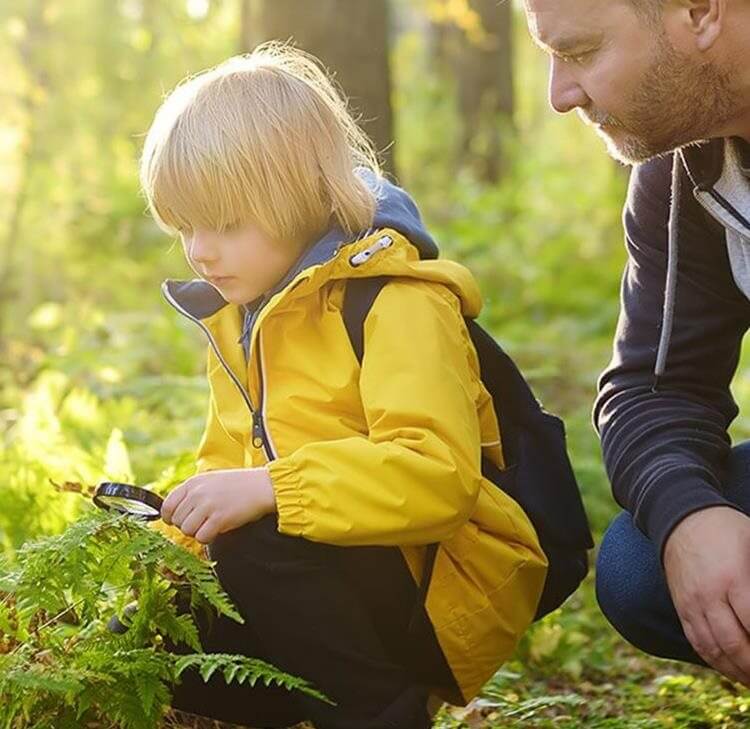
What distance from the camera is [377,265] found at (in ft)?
9.44

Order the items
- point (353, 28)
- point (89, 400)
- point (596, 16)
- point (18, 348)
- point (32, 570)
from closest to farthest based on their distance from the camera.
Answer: point (32, 570)
point (596, 16)
point (89, 400)
point (353, 28)
point (18, 348)

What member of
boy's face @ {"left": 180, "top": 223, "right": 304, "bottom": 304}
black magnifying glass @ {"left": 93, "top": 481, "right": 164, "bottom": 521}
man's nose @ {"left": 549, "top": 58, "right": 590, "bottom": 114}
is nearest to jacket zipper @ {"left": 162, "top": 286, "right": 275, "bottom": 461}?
boy's face @ {"left": 180, "top": 223, "right": 304, "bottom": 304}

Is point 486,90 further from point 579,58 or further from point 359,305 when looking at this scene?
point 359,305

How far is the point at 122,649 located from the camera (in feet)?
9.04

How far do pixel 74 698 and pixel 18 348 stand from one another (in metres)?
4.71

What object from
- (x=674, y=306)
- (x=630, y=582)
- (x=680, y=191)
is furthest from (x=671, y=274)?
(x=630, y=582)

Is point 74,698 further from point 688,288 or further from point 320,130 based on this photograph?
point 688,288

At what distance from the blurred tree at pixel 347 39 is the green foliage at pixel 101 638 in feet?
11.3

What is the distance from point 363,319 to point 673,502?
744 millimetres

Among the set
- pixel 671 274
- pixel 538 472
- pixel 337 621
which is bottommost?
pixel 337 621

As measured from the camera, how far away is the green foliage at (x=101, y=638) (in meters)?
2.60

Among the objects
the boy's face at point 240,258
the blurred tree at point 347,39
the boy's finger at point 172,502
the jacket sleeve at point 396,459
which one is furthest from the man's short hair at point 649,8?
the blurred tree at point 347,39

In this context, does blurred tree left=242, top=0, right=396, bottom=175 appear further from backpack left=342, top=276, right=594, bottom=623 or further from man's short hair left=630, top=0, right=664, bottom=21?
man's short hair left=630, top=0, right=664, bottom=21

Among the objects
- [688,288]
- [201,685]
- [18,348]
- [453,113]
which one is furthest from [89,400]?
[453,113]
